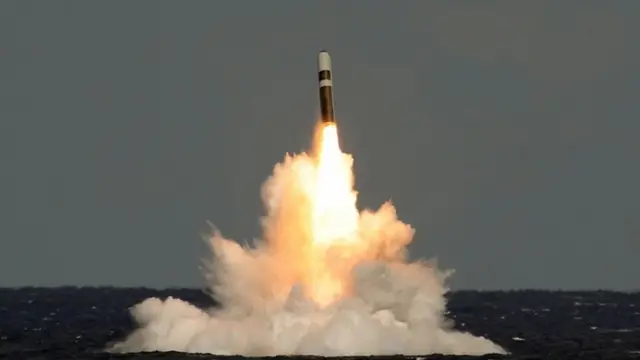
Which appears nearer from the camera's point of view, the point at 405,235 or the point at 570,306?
the point at 405,235

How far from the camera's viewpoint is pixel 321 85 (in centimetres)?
8006

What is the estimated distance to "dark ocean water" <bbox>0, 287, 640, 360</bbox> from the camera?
81.8 m

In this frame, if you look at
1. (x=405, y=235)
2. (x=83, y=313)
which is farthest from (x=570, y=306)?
(x=405, y=235)

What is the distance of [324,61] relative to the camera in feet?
263

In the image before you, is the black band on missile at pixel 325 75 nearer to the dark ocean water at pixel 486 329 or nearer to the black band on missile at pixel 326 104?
the black band on missile at pixel 326 104

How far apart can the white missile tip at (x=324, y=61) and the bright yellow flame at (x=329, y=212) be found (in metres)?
3.12

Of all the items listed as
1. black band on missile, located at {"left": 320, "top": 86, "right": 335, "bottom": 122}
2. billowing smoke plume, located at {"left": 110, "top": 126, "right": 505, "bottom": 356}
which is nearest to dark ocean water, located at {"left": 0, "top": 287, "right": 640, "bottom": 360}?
billowing smoke plume, located at {"left": 110, "top": 126, "right": 505, "bottom": 356}

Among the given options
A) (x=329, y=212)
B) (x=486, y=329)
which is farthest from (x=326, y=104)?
(x=486, y=329)

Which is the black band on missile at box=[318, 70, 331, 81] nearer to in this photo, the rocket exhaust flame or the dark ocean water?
the rocket exhaust flame

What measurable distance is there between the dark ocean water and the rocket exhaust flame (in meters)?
2.52

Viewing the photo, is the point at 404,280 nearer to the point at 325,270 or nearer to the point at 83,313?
the point at 325,270

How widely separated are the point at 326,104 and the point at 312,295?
9.87 meters

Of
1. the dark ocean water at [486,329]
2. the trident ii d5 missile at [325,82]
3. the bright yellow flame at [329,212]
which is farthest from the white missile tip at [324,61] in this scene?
the dark ocean water at [486,329]

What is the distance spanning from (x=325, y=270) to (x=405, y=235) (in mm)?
4683
